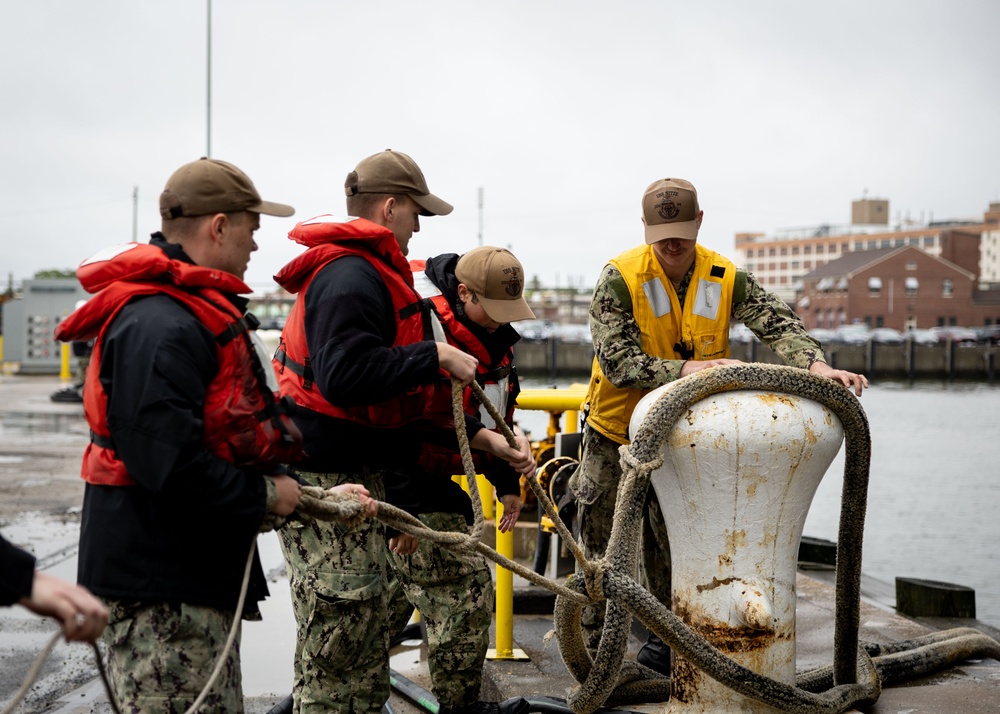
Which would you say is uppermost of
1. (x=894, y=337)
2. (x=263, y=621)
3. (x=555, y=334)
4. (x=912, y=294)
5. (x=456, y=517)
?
(x=912, y=294)

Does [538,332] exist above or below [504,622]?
above

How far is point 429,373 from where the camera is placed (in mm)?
3193

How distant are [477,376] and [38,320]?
2925cm

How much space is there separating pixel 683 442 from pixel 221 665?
169cm

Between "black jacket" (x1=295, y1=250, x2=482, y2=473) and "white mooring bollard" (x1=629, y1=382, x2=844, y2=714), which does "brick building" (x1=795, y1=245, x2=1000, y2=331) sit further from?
"black jacket" (x1=295, y1=250, x2=482, y2=473)

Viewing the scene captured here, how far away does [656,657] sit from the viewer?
14.7 ft

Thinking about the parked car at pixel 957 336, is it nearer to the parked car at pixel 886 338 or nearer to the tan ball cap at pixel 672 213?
the parked car at pixel 886 338

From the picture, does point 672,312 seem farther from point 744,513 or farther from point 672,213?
point 744,513

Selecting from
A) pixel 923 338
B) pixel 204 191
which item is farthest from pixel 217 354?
pixel 923 338

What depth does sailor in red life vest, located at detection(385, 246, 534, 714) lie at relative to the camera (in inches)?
147

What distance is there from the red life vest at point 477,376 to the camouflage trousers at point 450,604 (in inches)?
7.9

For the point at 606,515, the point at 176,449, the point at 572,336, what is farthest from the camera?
the point at 572,336

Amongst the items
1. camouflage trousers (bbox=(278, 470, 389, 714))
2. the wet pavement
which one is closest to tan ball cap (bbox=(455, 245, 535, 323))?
camouflage trousers (bbox=(278, 470, 389, 714))

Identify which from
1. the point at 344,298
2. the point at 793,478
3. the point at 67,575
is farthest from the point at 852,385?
the point at 67,575
